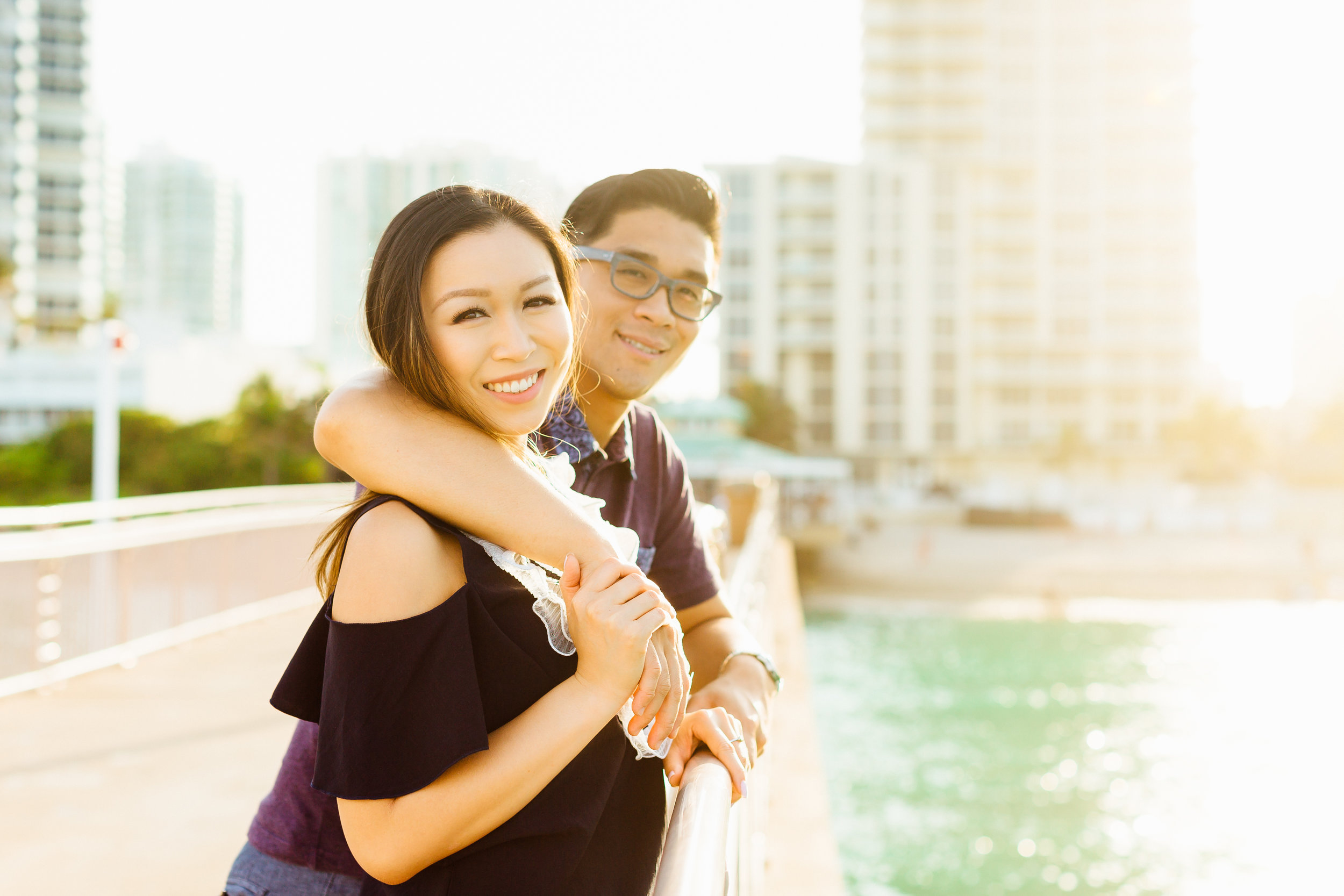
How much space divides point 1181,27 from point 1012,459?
32628 mm

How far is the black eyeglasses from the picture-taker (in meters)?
1.95

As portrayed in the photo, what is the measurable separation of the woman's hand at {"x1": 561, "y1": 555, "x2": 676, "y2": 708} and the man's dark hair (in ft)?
3.46

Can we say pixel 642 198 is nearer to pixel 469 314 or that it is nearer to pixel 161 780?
pixel 469 314

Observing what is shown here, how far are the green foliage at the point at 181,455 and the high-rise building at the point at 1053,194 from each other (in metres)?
37.6

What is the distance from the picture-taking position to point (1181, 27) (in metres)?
62.8

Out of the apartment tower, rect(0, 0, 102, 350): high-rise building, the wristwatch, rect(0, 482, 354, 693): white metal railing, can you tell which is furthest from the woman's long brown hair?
rect(0, 0, 102, 350): high-rise building

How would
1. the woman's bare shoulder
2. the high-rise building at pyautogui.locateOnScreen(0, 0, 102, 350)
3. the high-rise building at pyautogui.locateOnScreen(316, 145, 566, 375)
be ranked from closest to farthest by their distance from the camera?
the woman's bare shoulder → the high-rise building at pyautogui.locateOnScreen(0, 0, 102, 350) → the high-rise building at pyautogui.locateOnScreen(316, 145, 566, 375)

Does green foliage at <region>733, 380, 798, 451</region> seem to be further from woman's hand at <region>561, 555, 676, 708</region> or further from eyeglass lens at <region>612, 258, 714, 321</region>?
woman's hand at <region>561, 555, 676, 708</region>

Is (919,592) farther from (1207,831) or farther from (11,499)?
(11,499)

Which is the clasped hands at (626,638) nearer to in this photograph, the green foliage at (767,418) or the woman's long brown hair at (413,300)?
the woman's long brown hair at (413,300)

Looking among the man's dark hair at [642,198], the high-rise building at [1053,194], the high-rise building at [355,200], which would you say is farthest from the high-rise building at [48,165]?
the man's dark hair at [642,198]

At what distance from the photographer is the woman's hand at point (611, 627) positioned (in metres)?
1.03

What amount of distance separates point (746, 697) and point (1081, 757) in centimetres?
1567

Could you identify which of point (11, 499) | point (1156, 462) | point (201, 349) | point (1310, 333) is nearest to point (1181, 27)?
point (1156, 462)
